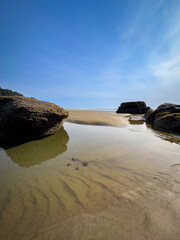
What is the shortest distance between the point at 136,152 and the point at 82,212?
258 centimetres

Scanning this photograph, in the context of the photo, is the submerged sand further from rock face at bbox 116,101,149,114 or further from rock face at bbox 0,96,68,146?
rock face at bbox 116,101,149,114

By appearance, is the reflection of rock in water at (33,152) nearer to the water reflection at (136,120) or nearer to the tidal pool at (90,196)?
the tidal pool at (90,196)

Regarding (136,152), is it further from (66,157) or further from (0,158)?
(0,158)

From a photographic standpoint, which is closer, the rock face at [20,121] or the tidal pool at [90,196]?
the tidal pool at [90,196]

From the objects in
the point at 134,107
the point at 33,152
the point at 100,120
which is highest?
the point at 134,107

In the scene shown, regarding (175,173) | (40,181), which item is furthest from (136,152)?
(40,181)

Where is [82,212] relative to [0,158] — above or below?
below

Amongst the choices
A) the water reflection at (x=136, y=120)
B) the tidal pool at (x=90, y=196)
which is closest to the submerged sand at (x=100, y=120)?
the water reflection at (x=136, y=120)

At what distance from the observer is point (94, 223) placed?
1345 millimetres

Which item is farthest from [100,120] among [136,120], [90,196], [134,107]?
[134,107]

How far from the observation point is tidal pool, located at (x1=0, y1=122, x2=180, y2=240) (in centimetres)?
127

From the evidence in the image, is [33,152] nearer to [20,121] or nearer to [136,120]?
[20,121]

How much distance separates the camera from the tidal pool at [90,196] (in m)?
1.27

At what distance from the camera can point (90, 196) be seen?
5.85 ft
